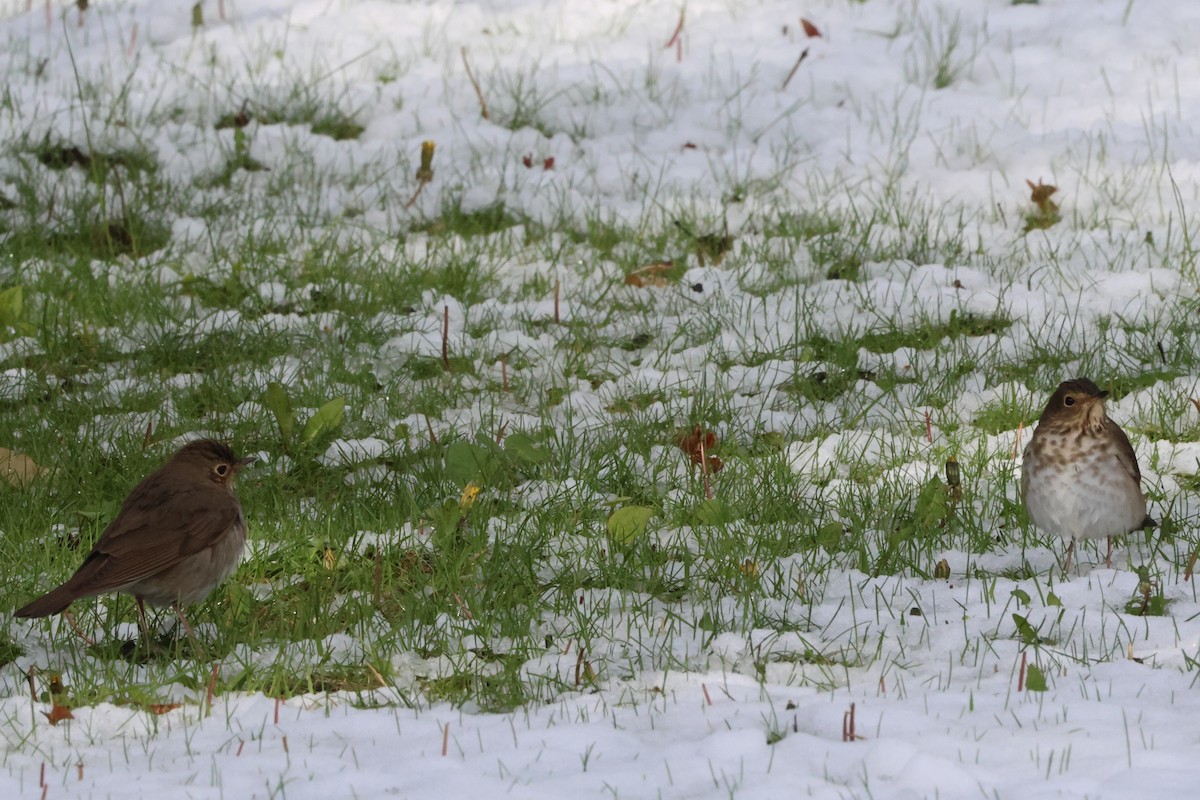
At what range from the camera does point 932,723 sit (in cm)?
338

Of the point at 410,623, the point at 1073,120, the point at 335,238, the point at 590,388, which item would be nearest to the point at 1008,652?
the point at 410,623

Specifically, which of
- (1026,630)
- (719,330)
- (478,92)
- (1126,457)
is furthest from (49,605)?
(478,92)

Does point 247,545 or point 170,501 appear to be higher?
point 170,501

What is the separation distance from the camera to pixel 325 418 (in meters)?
5.56

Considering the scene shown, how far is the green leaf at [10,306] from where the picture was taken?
6723 millimetres

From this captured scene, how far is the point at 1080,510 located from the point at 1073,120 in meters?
5.03

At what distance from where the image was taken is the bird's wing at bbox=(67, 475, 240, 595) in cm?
398

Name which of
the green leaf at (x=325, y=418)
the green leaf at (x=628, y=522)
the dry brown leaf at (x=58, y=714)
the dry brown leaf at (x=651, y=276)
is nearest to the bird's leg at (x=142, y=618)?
the dry brown leaf at (x=58, y=714)

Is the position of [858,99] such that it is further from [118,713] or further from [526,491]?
[118,713]

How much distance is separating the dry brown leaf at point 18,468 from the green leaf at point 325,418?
1.00 metres

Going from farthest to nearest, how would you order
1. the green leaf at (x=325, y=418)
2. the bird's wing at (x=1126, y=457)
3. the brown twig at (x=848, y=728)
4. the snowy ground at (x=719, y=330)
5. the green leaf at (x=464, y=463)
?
the green leaf at (x=325, y=418), the green leaf at (x=464, y=463), the bird's wing at (x=1126, y=457), the snowy ground at (x=719, y=330), the brown twig at (x=848, y=728)

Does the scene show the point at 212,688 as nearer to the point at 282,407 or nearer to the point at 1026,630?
the point at 282,407

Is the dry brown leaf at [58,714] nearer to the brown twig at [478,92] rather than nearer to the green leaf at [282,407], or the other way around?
the green leaf at [282,407]

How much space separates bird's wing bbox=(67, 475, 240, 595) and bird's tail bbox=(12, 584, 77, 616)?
6 cm
